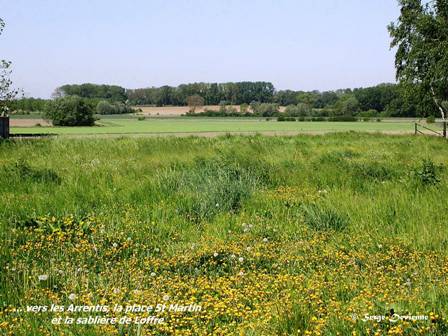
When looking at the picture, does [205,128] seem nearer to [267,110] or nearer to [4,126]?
[4,126]

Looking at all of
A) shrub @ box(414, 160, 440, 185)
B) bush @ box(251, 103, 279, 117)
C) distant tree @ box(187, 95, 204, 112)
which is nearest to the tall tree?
shrub @ box(414, 160, 440, 185)

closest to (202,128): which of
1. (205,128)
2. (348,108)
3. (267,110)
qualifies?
(205,128)

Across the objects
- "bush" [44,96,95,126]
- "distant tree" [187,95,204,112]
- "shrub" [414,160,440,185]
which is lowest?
"shrub" [414,160,440,185]

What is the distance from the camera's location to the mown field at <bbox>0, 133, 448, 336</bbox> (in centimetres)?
396

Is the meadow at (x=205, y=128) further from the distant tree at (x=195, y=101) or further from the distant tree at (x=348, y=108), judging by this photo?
the distant tree at (x=195, y=101)

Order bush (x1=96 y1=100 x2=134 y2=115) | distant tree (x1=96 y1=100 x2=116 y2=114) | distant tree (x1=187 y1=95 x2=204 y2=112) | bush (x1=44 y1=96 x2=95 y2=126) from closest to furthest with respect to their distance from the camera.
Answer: bush (x1=44 y1=96 x2=95 y2=126) → distant tree (x1=96 y1=100 x2=116 y2=114) → bush (x1=96 y1=100 x2=134 y2=115) → distant tree (x1=187 y1=95 x2=204 y2=112)

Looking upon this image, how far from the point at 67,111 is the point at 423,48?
55794 millimetres

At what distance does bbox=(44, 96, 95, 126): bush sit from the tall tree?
168 ft

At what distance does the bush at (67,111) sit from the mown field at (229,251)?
6559cm

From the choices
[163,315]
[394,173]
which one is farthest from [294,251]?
[394,173]

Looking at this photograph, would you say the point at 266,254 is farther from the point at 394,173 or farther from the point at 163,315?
the point at 394,173

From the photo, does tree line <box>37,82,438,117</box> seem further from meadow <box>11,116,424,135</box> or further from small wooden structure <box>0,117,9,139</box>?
small wooden structure <box>0,117,9,139</box>

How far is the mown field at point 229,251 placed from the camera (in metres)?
3.96

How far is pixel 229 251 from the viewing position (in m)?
5.84
